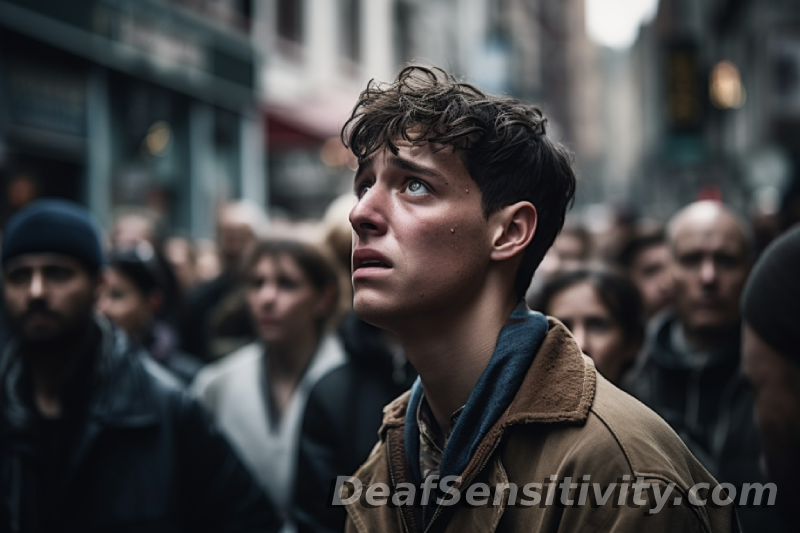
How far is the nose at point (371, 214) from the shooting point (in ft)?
7.53

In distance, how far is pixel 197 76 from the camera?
55.1ft

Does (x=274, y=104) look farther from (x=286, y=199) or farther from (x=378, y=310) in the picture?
(x=378, y=310)

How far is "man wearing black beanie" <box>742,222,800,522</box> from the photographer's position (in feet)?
8.43

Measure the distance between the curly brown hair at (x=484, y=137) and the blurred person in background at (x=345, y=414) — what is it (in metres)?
1.66

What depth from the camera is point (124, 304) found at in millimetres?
5926

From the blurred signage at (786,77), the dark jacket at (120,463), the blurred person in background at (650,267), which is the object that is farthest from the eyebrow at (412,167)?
the blurred signage at (786,77)

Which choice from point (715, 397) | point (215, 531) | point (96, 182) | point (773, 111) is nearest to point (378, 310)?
point (215, 531)

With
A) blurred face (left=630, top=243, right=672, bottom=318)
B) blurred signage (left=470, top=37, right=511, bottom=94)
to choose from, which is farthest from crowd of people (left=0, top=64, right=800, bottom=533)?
blurred signage (left=470, top=37, right=511, bottom=94)

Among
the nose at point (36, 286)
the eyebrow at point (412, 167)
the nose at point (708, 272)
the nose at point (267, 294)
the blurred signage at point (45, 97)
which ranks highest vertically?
the blurred signage at point (45, 97)

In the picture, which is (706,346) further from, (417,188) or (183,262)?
(183,262)

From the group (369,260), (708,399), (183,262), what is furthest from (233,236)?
(369,260)

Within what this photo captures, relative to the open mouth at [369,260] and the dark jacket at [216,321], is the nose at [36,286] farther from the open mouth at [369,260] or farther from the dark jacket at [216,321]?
the dark jacket at [216,321]

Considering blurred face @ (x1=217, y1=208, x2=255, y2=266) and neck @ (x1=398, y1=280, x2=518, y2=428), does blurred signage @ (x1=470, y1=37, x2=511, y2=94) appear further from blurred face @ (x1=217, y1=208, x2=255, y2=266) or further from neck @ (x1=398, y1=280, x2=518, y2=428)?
neck @ (x1=398, y1=280, x2=518, y2=428)

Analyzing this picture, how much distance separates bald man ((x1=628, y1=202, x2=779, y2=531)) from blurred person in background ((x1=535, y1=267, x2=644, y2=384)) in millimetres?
324
